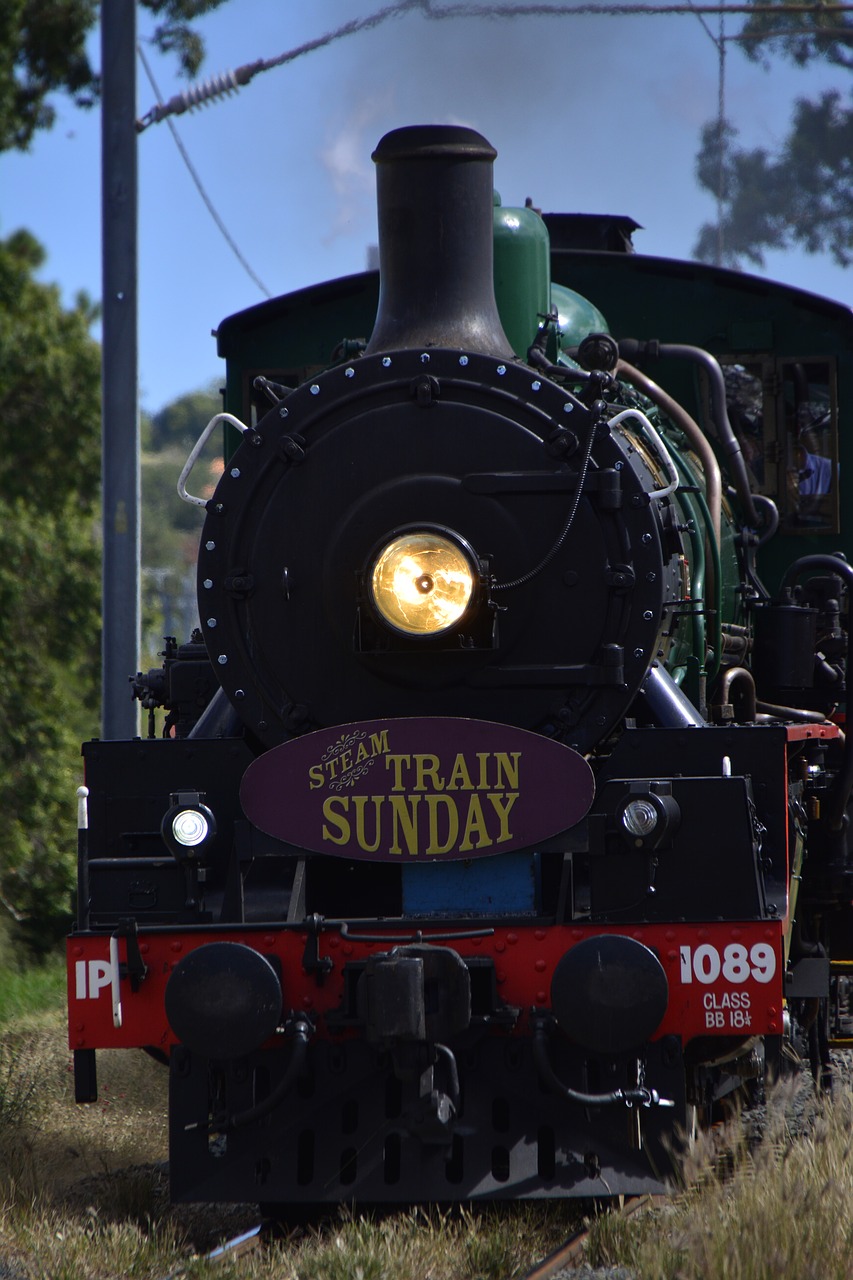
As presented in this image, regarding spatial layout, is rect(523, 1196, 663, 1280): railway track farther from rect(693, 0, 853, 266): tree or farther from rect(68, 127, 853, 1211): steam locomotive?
rect(693, 0, 853, 266): tree

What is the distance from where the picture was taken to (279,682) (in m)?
4.41

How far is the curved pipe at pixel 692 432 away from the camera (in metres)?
5.04

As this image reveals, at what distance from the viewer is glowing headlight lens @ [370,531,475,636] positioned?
164 inches

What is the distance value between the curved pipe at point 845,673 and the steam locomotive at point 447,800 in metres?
0.03

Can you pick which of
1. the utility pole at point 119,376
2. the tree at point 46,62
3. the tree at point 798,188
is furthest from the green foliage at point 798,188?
the utility pole at point 119,376

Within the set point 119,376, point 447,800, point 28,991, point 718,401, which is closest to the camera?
point 447,800

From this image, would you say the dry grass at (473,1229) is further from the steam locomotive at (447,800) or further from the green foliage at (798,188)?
the green foliage at (798,188)

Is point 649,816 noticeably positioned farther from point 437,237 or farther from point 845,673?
point 437,237

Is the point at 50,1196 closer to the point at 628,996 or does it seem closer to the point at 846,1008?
the point at 628,996

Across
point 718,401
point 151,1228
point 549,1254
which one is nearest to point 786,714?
point 718,401

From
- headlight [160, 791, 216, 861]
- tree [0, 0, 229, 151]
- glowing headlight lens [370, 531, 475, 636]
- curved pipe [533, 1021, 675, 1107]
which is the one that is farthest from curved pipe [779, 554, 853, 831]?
Result: tree [0, 0, 229, 151]

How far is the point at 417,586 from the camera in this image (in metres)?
4.17

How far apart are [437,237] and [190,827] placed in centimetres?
183

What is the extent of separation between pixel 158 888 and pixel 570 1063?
1.17 metres
